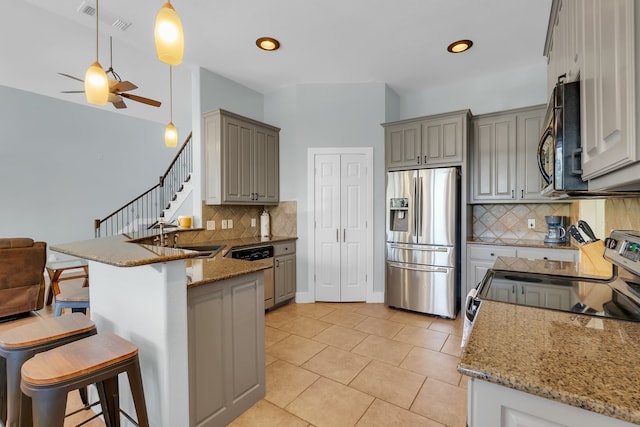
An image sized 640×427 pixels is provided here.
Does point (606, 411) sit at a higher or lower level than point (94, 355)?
higher

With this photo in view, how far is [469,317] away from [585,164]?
88cm

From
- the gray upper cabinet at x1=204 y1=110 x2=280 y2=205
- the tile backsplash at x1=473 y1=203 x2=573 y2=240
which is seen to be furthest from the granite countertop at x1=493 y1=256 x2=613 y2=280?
the gray upper cabinet at x1=204 y1=110 x2=280 y2=205

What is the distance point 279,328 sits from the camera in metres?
3.26

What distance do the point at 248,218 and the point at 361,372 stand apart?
2668 mm

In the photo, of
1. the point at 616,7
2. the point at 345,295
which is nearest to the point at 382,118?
the point at 345,295

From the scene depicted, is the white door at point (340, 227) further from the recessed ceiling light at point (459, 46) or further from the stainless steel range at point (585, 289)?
the stainless steel range at point (585, 289)

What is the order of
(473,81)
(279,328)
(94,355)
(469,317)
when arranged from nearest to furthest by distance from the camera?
1. (94,355)
2. (469,317)
3. (279,328)
4. (473,81)

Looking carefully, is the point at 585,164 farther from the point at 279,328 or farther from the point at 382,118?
the point at 382,118

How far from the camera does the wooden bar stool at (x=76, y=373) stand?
111cm

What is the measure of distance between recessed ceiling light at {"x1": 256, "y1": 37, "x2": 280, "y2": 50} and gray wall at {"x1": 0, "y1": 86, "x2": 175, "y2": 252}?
5459 mm

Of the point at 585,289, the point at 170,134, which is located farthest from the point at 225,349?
the point at 170,134

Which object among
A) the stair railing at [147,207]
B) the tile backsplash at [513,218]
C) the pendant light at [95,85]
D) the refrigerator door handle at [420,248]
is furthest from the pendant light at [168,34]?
the stair railing at [147,207]

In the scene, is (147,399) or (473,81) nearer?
(147,399)

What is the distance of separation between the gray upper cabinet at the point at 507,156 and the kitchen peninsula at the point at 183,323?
9.99 ft
